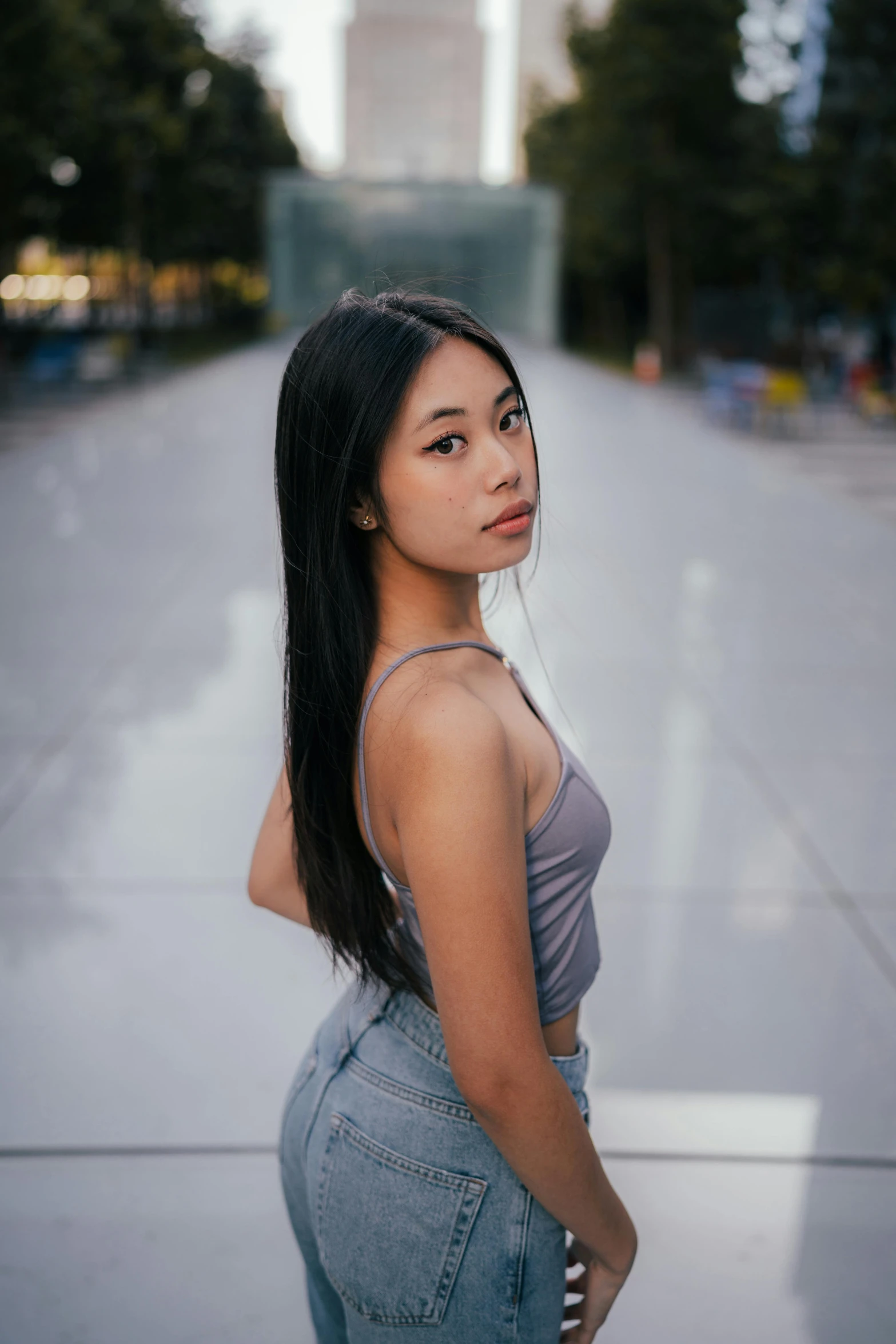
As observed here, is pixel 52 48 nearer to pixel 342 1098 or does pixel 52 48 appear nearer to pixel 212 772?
pixel 212 772

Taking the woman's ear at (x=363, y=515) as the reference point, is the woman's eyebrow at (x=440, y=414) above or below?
above

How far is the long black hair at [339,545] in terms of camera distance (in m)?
1.32

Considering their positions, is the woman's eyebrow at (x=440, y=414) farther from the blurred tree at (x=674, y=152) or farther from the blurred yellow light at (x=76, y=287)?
the blurred yellow light at (x=76, y=287)

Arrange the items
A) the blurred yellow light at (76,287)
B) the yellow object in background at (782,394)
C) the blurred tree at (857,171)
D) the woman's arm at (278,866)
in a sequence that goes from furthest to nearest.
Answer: the blurred yellow light at (76,287) → the blurred tree at (857,171) → the yellow object in background at (782,394) → the woman's arm at (278,866)

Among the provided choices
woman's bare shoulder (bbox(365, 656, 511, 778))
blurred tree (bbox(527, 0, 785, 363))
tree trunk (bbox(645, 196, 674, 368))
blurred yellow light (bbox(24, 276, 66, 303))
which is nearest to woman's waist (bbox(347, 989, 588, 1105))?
woman's bare shoulder (bbox(365, 656, 511, 778))

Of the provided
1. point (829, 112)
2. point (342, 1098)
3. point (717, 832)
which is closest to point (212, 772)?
point (717, 832)

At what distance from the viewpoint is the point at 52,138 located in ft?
66.1

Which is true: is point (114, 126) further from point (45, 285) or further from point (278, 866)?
point (45, 285)

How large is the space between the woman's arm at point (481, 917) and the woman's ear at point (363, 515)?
0.23m

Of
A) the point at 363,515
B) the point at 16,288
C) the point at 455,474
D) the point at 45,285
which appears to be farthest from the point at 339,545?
the point at 45,285

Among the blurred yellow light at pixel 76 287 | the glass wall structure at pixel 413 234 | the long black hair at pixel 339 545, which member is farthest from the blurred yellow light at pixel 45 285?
the long black hair at pixel 339 545

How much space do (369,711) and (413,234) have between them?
185 feet

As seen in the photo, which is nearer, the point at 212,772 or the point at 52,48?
the point at 212,772

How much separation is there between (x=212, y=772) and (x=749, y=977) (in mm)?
2445
